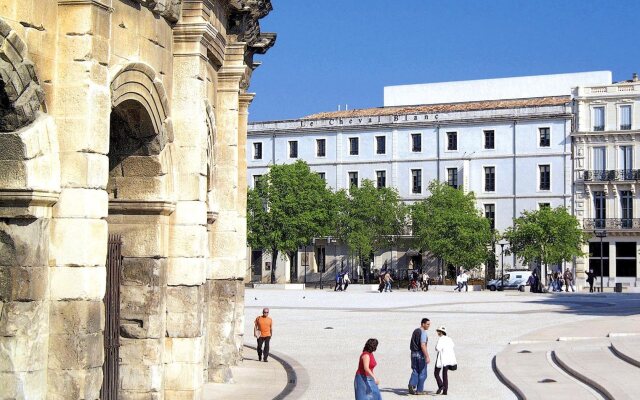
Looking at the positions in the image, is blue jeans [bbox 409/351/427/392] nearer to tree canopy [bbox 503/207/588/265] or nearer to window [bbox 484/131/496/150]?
tree canopy [bbox 503/207/588/265]

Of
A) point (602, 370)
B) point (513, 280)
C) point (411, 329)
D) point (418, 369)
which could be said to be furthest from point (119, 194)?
point (513, 280)

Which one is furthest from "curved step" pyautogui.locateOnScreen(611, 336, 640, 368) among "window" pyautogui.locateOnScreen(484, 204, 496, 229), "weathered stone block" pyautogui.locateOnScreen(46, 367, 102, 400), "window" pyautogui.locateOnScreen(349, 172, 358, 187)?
"window" pyautogui.locateOnScreen(349, 172, 358, 187)

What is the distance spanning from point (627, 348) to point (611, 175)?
50280mm

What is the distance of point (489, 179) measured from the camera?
74.9 m

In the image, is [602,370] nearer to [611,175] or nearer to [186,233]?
[186,233]

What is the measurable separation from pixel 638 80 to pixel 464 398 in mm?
59812

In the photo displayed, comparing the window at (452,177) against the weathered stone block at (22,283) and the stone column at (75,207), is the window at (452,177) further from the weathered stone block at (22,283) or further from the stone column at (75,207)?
the weathered stone block at (22,283)

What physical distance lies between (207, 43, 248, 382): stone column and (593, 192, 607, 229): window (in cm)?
5612

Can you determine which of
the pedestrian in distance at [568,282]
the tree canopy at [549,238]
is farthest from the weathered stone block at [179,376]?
the tree canopy at [549,238]

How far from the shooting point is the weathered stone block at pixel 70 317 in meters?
11.0

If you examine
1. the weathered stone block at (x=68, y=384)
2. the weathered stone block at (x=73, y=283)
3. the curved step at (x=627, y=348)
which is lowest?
A: the curved step at (x=627, y=348)

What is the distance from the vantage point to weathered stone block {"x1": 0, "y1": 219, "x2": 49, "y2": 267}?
10289 millimetres

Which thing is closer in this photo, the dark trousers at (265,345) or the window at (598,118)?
the dark trousers at (265,345)

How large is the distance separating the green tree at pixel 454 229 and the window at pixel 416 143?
538 centimetres
